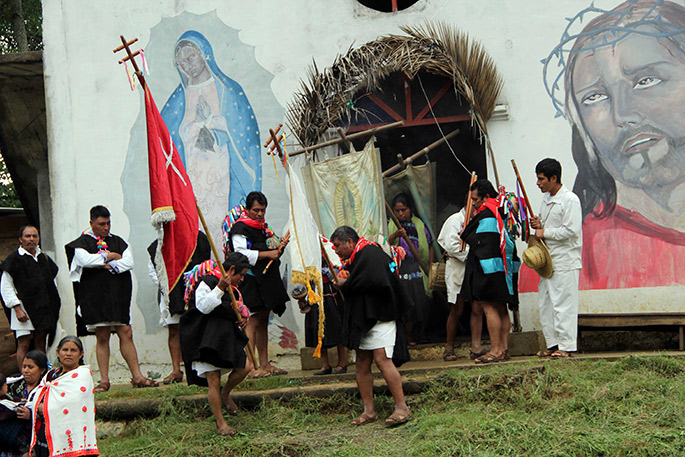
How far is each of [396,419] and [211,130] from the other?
15.7 feet

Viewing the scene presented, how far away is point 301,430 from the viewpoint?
652 centimetres

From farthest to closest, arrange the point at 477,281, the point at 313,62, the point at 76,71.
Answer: the point at 76,71 < the point at 313,62 < the point at 477,281

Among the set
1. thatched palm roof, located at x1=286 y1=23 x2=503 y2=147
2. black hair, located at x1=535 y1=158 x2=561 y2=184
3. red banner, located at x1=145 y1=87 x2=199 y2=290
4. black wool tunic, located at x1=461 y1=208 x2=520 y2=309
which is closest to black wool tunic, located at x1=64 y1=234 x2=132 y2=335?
red banner, located at x1=145 y1=87 x2=199 y2=290

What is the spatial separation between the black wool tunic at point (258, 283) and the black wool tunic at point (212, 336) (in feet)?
5.05

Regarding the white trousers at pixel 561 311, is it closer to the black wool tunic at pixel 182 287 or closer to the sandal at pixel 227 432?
the sandal at pixel 227 432

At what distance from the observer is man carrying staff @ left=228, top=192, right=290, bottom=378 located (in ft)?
26.3

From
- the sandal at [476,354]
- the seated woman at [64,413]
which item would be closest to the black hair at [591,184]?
the sandal at [476,354]

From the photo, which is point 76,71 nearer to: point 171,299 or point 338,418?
point 171,299

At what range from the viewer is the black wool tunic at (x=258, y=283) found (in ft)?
26.4

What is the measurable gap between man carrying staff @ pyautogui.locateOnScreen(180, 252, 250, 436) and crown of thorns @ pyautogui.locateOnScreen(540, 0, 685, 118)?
4.44m

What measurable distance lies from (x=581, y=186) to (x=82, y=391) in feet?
18.8

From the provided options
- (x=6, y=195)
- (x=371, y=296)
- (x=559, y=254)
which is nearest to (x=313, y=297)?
(x=371, y=296)

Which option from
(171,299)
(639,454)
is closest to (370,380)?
(639,454)

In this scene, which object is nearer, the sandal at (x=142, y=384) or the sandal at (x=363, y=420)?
the sandal at (x=363, y=420)
